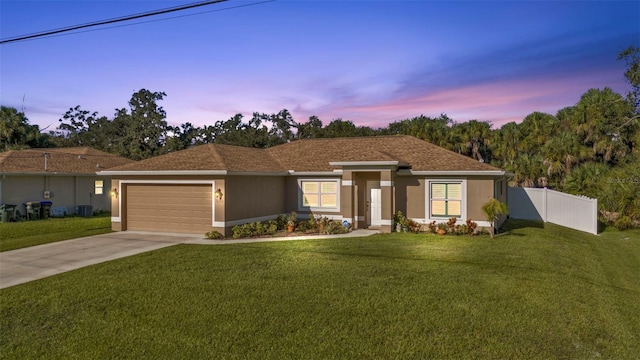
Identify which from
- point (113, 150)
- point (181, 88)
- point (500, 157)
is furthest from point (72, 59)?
point (113, 150)

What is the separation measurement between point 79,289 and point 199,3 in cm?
657

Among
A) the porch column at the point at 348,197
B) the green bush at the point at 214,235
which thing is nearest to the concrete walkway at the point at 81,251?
the green bush at the point at 214,235

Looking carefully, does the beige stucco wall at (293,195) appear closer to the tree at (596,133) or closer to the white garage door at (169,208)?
the white garage door at (169,208)

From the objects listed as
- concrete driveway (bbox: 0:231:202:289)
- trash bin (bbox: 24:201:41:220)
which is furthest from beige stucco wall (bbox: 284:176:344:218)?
trash bin (bbox: 24:201:41:220)

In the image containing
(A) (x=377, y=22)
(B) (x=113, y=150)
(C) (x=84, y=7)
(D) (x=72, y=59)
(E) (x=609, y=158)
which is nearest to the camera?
(C) (x=84, y=7)

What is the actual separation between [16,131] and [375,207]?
113 ft

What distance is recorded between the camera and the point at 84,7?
406 inches

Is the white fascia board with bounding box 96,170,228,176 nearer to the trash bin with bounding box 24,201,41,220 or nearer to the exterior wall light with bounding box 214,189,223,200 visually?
the exterior wall light with bounding box 214,189,223,200

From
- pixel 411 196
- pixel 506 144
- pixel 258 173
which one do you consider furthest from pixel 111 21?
pixel 506 144

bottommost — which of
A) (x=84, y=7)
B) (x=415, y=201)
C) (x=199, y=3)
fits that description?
(x=415, y=201)

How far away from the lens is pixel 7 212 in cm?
2070

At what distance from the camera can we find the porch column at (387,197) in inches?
648

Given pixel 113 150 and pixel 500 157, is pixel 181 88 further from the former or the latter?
pixel 113 150

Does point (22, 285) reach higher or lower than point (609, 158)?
lower
